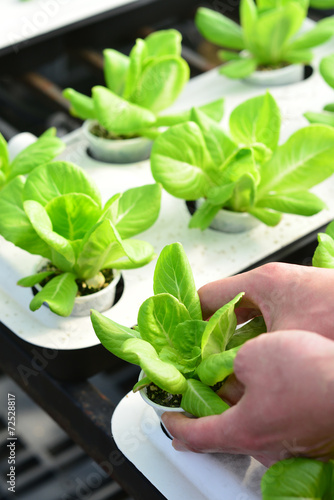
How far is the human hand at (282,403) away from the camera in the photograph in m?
0.55

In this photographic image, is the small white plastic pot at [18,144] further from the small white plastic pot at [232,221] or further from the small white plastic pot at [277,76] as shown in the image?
the small white plastic pot at [277,76]

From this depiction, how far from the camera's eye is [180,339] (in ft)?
2.28

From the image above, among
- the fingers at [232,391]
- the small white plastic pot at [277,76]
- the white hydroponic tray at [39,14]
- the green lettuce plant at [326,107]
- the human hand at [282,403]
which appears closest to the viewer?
the human hand at [282,403]

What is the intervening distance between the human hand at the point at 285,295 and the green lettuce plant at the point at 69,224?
0.14 meters

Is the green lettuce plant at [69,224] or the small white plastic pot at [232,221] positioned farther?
the small white plastic pot at [232,221]

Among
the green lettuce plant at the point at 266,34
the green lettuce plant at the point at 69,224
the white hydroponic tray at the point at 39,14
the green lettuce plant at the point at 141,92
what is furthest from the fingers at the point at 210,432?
the white hydroponic tray at the point at 39,14

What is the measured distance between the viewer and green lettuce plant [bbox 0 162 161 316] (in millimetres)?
807

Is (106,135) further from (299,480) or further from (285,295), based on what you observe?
(299,480)

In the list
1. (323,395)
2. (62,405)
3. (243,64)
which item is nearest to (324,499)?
(323,395)

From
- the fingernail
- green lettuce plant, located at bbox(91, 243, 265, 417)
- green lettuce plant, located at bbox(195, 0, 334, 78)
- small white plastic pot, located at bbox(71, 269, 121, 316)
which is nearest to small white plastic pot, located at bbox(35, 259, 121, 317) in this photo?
small white plastic pot, located at bbox(71, 269, 121, 316)

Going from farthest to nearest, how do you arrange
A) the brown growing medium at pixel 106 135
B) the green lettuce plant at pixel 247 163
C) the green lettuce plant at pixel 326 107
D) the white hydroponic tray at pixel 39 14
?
the white hydroponic tray at pixel 39 14
the brown growing medium at pixel 106 135
the green lettuce plant at pixel 326 107
the green lettuce plant at pixel 247 163

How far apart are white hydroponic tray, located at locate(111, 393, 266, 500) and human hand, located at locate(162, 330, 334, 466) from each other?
3.2 inches

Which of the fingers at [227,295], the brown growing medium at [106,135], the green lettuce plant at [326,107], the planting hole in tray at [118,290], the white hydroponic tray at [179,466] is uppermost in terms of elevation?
the fingers at [227,295]

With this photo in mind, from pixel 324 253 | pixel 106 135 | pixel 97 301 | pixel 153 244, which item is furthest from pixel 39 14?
pixel 324 253
